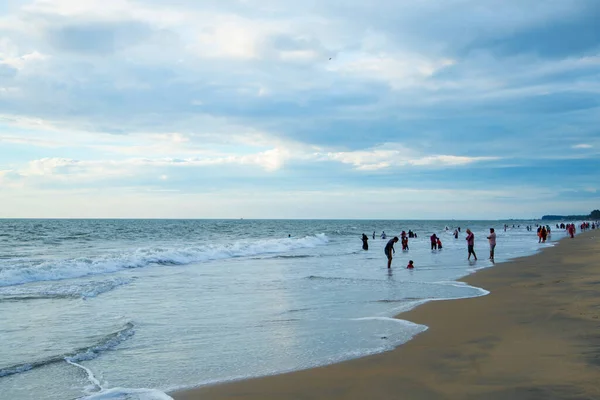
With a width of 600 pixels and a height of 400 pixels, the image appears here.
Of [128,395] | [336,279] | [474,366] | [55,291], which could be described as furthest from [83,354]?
[336,279]

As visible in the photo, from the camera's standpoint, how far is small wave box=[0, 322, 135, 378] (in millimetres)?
7664

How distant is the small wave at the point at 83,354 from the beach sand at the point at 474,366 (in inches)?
111

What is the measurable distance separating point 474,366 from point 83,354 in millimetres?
6084

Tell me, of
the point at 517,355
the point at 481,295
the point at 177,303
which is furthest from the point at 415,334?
the point at 177,303

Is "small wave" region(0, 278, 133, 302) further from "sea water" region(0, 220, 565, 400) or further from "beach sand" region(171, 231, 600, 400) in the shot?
"beach sand" region(171, 231, 600, 400)

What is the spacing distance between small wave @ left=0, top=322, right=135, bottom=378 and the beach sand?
9.24 ft

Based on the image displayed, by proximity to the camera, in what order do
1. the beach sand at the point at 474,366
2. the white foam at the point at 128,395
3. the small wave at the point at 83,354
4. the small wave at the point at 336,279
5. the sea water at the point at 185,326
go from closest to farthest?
the beach sand at the point at 474,366
the white foam at the point at 128,395
the sea water at the point at 185,326
the small wave at the point at 83,354
the small wave at the point at 336,279

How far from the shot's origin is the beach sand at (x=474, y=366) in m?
6.11

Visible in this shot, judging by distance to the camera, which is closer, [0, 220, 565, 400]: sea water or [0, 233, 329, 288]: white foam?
[0, 220, 565, 400]: sea water

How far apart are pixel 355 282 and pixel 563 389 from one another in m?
12.9

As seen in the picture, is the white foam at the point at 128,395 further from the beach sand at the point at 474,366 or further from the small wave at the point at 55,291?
the small wave at the point at 55,291

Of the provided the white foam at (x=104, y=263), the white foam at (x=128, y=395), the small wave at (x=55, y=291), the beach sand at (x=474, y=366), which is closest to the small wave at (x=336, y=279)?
the small wave at (x=55, y=291)

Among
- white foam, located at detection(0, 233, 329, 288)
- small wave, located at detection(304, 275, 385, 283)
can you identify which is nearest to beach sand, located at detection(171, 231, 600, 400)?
small wave, located at detection(304, 275, 385, 283)

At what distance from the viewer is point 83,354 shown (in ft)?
27.8
